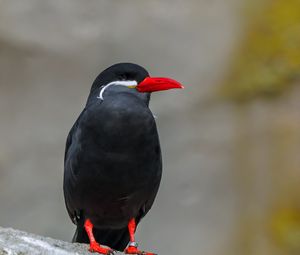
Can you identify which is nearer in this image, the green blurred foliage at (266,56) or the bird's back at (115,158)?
the bird's back at (115,158)

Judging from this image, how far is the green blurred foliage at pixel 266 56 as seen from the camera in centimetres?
967

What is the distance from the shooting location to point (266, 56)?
31.8ft

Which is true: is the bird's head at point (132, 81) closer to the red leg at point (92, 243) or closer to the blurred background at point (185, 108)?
the red leg at point (92, 243)

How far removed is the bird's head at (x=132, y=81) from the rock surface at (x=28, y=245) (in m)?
1.00

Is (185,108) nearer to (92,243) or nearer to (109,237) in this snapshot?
(109,237)

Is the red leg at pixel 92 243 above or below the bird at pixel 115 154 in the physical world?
below

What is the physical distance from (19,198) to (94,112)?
13.8ft

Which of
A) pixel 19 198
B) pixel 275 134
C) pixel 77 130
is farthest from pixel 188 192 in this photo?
pixel 77 130

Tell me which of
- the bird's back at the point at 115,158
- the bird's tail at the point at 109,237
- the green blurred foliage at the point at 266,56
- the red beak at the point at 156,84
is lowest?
the bird's tail at the point at 109,237

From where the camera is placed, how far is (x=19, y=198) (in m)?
9.77

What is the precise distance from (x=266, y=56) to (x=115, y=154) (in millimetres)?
4301

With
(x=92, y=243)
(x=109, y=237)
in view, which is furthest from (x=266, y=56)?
(x=92, y=243)

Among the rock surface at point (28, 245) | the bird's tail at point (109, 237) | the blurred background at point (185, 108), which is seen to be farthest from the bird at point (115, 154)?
the blurred background at point (185, 108)

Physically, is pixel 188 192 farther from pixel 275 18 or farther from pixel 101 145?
pixel 101 145
